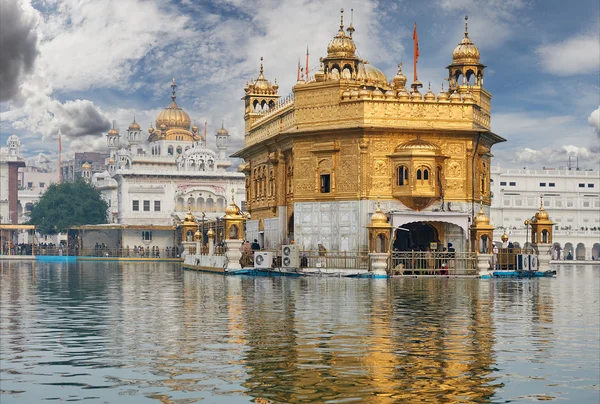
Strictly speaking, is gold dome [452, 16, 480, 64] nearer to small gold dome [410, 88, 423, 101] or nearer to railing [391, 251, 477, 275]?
small gold dome [410, 88, 423, 101]

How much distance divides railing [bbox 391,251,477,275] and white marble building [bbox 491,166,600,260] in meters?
58.5

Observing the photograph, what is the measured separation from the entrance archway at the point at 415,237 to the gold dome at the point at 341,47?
26.0 ft

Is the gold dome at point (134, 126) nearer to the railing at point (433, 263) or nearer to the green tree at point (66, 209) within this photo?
the green tree at point (66, 209)

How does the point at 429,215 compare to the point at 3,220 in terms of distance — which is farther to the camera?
the point at 3,220

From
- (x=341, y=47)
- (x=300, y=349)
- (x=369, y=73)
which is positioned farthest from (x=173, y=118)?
(x=300, y=349)

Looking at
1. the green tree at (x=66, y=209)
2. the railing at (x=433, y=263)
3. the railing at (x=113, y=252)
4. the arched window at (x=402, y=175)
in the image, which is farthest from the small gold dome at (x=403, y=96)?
the green tree at (x=66, y=209)

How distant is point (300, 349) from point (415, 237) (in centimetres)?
2844

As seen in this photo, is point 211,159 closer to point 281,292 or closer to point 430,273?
point 430,273

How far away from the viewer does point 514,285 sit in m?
29.8

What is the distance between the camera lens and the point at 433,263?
116 feet

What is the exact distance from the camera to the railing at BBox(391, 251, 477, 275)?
34.7 metres

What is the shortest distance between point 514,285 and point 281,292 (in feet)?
28.2

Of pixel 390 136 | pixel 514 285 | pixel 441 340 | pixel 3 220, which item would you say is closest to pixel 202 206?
pixel 3 220

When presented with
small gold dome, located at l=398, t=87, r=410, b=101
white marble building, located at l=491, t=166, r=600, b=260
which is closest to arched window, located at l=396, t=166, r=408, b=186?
small gold dome, located at l=398, t=87, r=410, b=101
